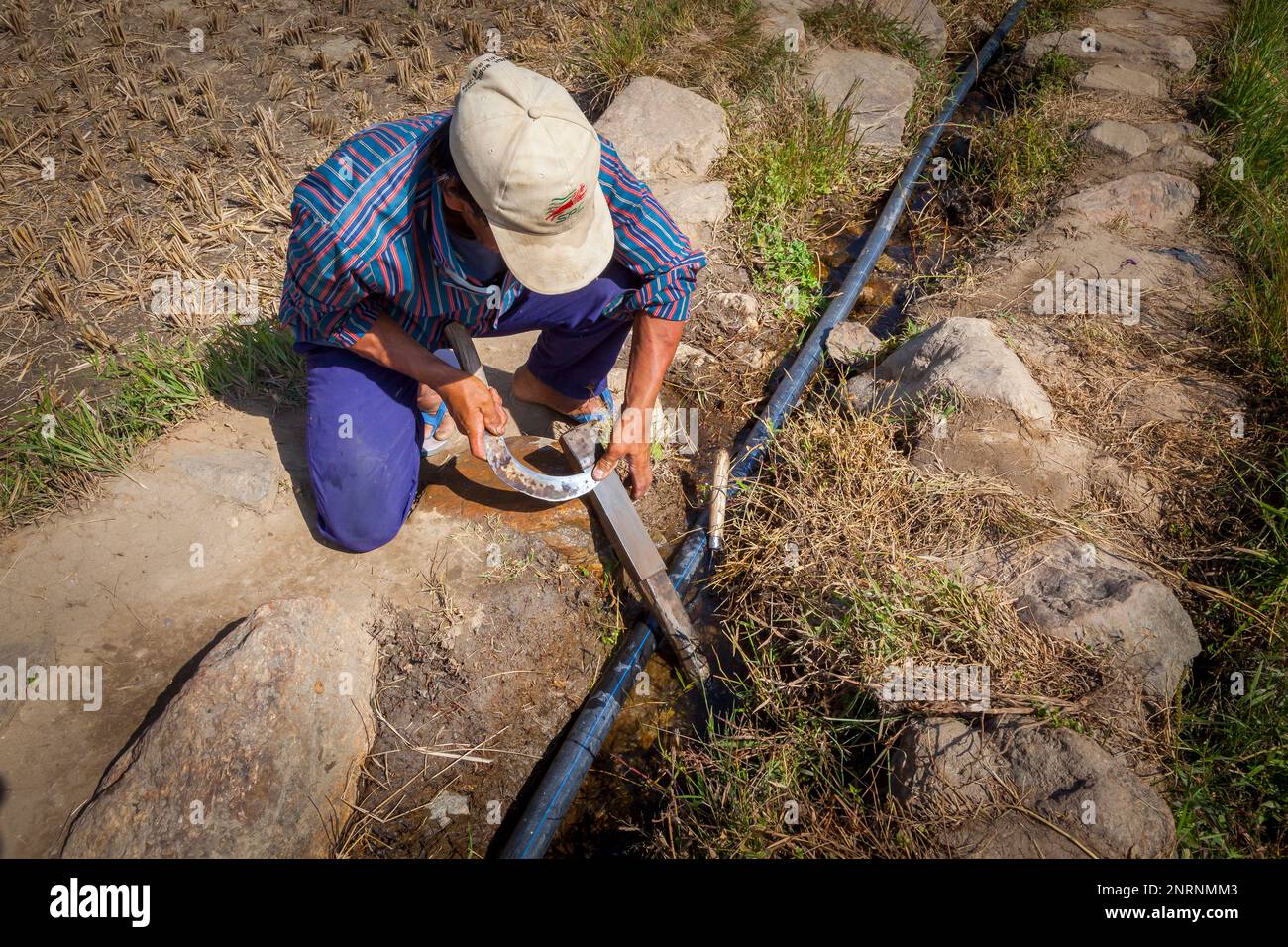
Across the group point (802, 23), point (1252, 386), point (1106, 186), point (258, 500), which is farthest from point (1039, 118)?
point (258, 500)

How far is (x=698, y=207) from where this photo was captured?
13.0 ft

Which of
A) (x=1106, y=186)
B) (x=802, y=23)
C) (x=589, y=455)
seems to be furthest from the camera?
(x=802, y=23)

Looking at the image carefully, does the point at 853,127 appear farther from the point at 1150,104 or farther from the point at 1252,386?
the point at 1252,386

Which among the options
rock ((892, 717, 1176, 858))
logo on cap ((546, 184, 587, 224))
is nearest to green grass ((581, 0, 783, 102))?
logo on cap ((546, 184, 587, 224))

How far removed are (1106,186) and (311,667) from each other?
14.8 ft

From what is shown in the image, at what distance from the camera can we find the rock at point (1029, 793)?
6.07 ft

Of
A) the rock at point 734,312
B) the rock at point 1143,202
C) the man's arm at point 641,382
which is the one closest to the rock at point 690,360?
the rock at point 734,312

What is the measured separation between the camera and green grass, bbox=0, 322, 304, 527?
266cm

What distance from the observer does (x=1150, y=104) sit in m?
4.72

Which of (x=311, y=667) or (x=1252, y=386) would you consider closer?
(x=311, y=667)

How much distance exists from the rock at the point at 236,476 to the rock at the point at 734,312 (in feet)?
6.97

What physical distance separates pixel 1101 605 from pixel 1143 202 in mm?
2795

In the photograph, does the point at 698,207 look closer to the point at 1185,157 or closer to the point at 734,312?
the point at 734,312

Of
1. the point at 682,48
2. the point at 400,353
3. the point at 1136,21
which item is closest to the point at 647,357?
the point at 400,353
